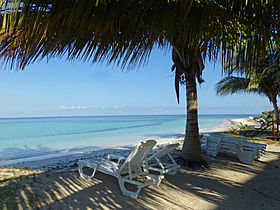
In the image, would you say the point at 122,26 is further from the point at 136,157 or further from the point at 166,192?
the point at 166,192

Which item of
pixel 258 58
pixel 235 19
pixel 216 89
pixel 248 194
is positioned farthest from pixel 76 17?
pixel 216 89

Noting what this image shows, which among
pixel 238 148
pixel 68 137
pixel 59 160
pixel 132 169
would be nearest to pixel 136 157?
pixel 132 169

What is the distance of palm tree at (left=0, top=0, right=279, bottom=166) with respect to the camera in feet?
6.01

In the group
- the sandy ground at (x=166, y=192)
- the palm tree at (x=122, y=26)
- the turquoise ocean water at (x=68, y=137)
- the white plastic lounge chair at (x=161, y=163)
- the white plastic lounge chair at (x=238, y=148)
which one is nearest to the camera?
the palm tree at (x=122, y=26)

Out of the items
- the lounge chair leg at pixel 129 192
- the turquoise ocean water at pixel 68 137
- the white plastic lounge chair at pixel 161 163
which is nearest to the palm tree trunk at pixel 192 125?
the white plastic lounge chair at pixel 161 163

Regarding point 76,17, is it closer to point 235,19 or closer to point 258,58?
point 235,19

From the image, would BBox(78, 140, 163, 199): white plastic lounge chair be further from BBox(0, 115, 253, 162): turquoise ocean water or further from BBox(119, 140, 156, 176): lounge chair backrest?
BBox(0, 115, 253, 162): turquoise ocean water

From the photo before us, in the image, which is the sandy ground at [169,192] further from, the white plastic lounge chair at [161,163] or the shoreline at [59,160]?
the shoreline at [59,160]

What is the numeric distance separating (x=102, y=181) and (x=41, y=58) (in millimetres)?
2309

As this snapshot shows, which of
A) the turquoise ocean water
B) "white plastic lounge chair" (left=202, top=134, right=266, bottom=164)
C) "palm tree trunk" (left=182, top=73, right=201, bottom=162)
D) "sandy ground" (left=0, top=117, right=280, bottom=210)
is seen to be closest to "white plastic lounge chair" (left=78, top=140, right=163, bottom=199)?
"sandy ground" (left=0, top=117, right=280, bottom=210)

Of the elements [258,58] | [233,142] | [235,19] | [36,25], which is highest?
[235,19]

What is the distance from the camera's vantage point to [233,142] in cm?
519

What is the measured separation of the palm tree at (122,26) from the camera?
6.01ft

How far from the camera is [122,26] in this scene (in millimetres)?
2320
